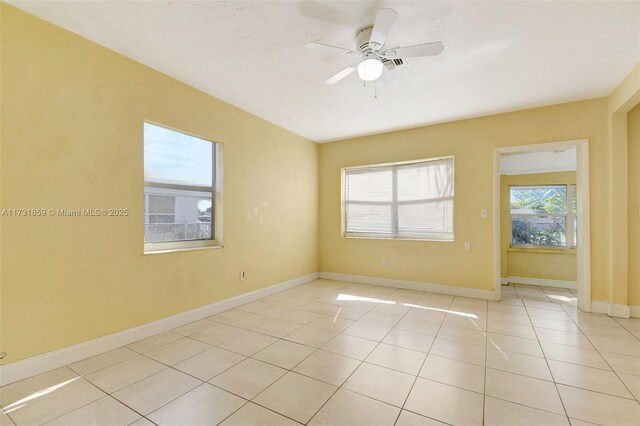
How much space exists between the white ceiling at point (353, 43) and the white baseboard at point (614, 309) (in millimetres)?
2634

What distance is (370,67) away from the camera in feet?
7.77

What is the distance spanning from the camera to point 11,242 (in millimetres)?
2025

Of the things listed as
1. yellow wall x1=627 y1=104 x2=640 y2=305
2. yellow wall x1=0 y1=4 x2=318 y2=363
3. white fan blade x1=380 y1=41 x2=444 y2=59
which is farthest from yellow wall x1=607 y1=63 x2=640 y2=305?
yellow wall x1=0 y1=4 x2=318 y2=363

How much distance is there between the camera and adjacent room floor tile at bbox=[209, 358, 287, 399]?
1.95m

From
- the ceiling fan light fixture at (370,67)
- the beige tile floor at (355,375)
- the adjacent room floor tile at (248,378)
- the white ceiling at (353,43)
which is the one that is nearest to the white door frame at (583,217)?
the beige tile floor at (355,375)

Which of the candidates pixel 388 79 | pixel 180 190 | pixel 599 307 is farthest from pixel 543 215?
pixel 180 190

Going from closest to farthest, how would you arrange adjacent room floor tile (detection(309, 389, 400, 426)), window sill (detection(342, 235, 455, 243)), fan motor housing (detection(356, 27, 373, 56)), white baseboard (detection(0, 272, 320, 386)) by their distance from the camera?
adjacent room floor tile (detection(309, 389, 400, 426)) → white baseboard (detection(0, 272, 320, 386)) → fan motor housing (detection(356, 27, 373, 56)) → window sill (detection(342, 235, 455, 243))

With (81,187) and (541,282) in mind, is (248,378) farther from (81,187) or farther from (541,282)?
(541,282)

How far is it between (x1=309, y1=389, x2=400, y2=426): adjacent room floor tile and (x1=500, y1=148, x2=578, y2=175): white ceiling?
15.5 ft

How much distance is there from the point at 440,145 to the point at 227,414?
4480mm

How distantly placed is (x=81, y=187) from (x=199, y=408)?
6.76ft

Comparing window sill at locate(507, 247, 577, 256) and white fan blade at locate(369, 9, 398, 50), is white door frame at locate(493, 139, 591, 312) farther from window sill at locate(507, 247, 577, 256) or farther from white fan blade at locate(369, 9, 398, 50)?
white fan blade at locate(369, 9, 398, 50)

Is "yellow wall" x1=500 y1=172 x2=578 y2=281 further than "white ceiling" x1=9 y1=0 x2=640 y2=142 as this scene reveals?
Yes

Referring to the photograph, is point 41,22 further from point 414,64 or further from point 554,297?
point 554,297
